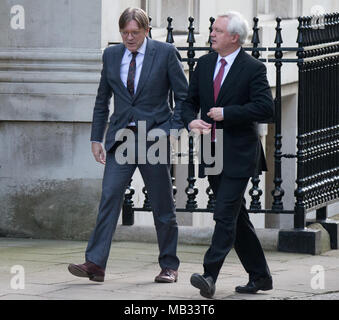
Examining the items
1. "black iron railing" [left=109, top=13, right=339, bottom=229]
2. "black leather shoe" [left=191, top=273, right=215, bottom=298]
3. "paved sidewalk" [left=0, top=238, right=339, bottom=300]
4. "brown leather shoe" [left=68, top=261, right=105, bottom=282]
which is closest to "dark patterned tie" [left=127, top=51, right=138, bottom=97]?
"brown leather shoe" [left=68, top=261, right=105, bottom=282]

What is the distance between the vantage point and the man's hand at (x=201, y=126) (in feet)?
27.8

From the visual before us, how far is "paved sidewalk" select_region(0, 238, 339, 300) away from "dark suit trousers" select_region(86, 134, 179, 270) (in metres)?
0.21

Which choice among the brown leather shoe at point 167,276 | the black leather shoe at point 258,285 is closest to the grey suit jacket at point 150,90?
the brown leather shoe at point 167,276

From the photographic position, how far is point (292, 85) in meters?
17.1

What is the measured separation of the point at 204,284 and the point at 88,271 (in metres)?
0.96

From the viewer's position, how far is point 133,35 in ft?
29.7

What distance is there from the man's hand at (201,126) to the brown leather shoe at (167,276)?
120cm

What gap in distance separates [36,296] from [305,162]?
11.2 ft
